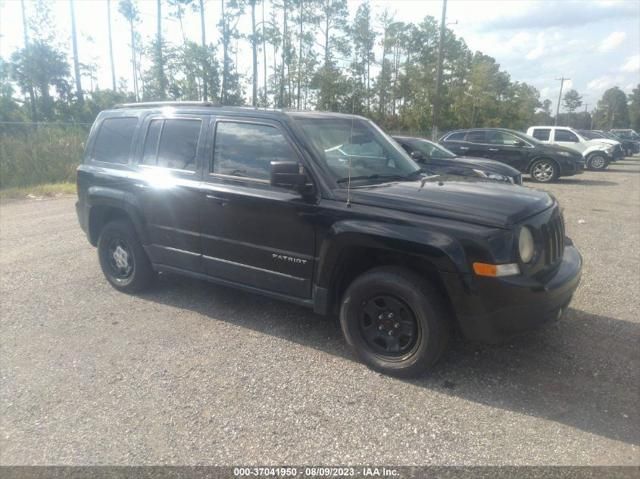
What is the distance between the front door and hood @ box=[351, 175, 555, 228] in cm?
54

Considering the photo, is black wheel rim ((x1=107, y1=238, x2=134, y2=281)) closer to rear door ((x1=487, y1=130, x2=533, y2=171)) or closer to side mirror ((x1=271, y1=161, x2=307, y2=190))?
side mirror ((x1=271, y1=161, x2=307, y2=190))

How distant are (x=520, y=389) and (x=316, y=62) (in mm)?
38773

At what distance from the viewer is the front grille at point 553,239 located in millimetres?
3447

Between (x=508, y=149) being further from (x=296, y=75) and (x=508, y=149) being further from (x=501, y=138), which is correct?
(x=296, y=75)

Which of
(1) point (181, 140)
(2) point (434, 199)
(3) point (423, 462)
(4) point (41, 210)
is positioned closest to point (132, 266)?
(1) point (181, 140)

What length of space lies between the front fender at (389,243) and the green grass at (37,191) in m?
11.9

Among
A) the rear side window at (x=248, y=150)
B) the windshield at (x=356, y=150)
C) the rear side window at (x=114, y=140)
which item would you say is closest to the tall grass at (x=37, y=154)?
the rear side window at (x=114, y=140)

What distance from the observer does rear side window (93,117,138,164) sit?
199 inches

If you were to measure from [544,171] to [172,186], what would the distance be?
47.8 feet

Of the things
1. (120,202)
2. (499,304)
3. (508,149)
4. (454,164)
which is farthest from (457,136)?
(499,304)

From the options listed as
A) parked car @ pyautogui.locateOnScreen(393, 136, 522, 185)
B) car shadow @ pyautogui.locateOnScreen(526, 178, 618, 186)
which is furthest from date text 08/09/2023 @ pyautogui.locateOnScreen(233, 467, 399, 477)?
car shadow @ pyautogui.locateOnScreen(526, 178, 618, 186)

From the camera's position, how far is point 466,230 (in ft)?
10.4

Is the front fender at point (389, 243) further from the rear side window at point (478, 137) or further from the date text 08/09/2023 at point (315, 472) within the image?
the rear side window at point (478, 137)

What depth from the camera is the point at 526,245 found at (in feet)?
10.7
